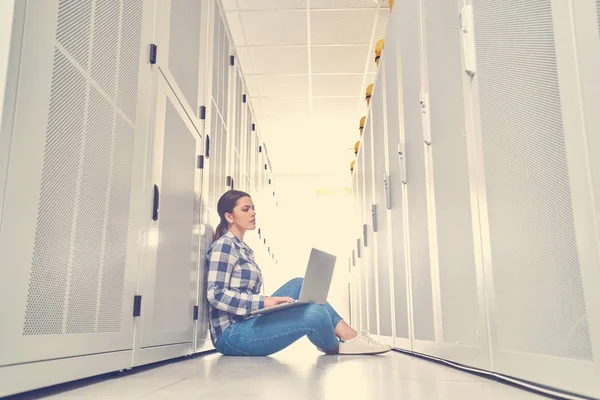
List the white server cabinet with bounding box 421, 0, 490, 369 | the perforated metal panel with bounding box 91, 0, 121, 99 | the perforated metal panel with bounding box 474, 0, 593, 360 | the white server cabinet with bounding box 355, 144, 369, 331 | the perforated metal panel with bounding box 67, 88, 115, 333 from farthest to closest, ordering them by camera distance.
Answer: the white server cabinet with bounding box 355, 144, 369, 331
the white server cabinet with bounding box 421, 0, 490, 369
the perforated metal panel with bounding box 91, 0, 121, 99
the perforated metal panel with bounding box 67, 88, 115, 333
the perforated metal panel with bounding box 474, 0, 593, 360

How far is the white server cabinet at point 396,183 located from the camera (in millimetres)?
2824

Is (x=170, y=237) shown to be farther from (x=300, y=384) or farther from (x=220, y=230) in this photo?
(x=300, y=384)

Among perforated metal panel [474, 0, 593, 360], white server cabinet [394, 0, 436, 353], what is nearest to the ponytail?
white server cabinet [394, 0, 436, 353]

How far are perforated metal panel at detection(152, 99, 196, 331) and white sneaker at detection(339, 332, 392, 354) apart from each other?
86 centimetres

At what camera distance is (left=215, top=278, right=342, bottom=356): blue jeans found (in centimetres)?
271

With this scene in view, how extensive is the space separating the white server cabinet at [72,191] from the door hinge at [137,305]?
0.03 m

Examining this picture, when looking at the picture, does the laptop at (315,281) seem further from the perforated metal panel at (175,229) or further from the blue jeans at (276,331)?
the perforated metal panel at (175,229)

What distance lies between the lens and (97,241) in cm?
154

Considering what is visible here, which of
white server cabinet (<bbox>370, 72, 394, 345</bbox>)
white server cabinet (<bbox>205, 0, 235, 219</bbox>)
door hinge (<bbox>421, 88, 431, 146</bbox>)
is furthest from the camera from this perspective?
white server cabinet (<bbox>370, 72, 394, 345</bbox>)

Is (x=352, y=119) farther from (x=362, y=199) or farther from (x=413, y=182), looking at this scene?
(x=413, y=182)

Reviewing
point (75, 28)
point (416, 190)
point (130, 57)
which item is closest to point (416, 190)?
point (416, 190)

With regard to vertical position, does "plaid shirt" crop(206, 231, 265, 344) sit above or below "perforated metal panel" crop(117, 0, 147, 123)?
below

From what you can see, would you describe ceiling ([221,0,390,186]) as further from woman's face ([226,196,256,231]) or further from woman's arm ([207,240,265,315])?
woman's arm ([207,240,265,315])

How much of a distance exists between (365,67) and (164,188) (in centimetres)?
371
